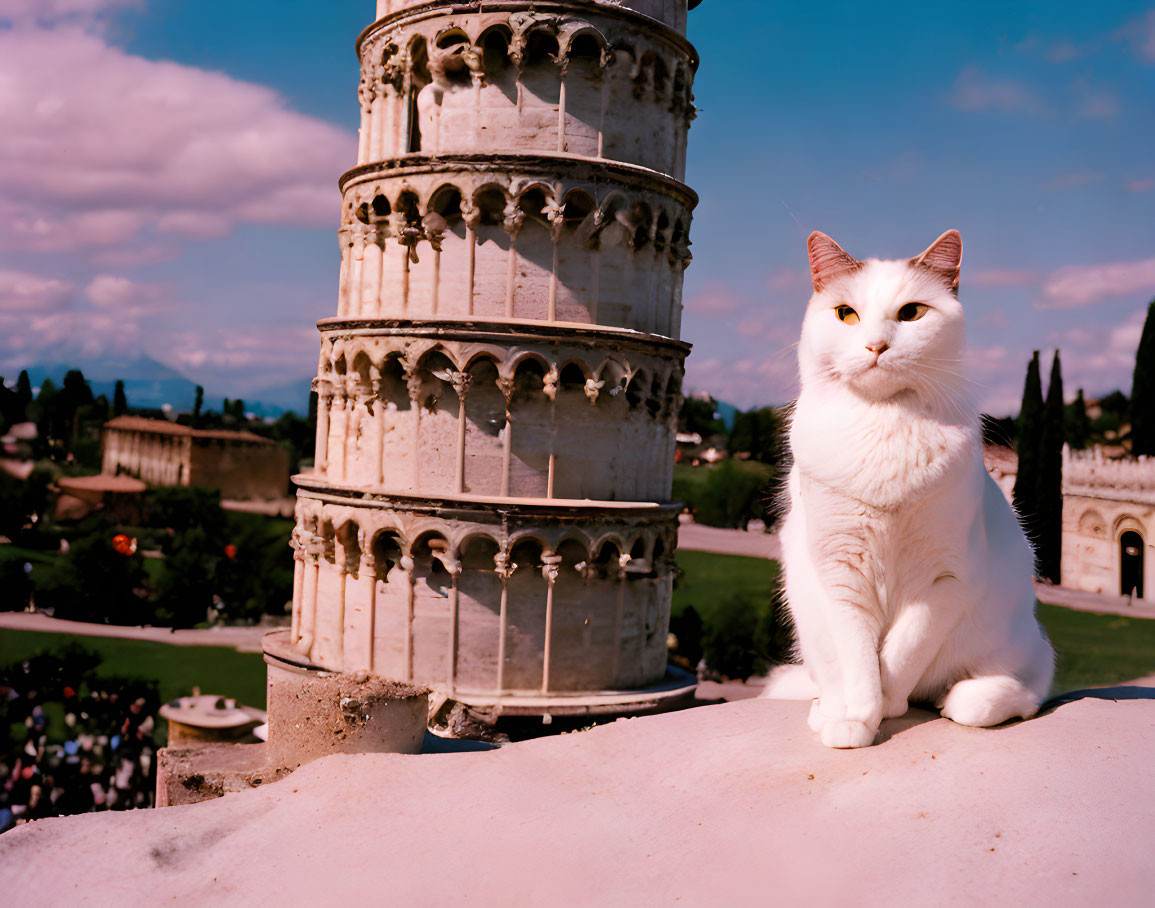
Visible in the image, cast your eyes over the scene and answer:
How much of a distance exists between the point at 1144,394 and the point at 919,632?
48844 millimetres

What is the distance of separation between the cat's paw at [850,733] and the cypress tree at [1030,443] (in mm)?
33795

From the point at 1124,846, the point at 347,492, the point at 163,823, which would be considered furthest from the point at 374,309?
the point at 1124,846

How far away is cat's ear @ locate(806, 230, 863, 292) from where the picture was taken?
217 inches

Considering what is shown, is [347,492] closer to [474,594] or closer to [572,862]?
[474,594]

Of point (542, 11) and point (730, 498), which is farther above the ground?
point (542, 11)

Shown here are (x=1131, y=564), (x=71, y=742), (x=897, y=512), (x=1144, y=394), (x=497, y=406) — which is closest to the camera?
(x=897, y=512)

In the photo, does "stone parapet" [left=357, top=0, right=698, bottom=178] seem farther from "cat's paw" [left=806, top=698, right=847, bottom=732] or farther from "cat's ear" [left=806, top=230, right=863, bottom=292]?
"cat's paw" [left=806, top=698, right=847, bottom=732]

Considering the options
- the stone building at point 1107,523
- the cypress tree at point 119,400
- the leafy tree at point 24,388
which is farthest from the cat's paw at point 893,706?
the cypress tree at point 119,400

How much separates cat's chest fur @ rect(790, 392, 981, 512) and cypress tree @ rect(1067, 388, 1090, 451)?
253ft

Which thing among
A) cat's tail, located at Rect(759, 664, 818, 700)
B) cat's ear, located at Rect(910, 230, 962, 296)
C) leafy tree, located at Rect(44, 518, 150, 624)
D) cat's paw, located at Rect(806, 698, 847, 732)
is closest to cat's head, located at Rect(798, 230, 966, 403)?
cat's ear, located at Rect(910, 230, 962, 296)

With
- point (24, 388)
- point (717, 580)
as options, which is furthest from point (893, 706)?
point (24, 388)

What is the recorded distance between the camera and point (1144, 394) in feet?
151

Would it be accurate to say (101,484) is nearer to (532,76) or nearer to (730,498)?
(730,498)

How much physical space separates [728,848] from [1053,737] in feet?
7.31
